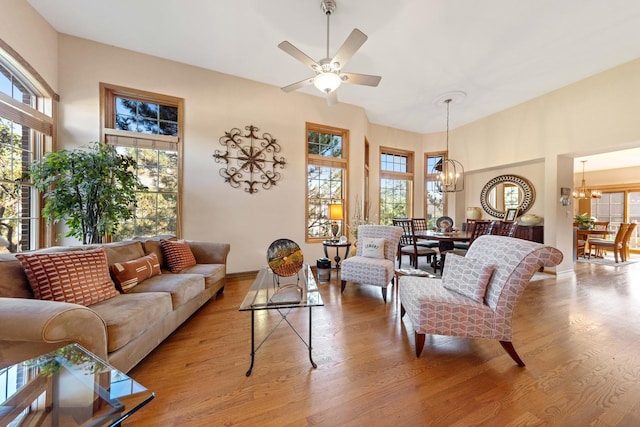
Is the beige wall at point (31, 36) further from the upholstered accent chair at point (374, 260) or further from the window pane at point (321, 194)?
the upholstered accent chair at point (374, 260)

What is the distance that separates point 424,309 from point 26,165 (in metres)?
4.37

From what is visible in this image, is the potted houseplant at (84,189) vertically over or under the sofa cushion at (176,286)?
over

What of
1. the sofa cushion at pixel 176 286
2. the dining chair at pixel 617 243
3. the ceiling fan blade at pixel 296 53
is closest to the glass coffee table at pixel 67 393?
the sofa cushion at pixel 176 286

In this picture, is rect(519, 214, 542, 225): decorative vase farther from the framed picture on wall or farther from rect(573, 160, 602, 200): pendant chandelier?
rect(573, 160, 602, 200): pendant chandelier

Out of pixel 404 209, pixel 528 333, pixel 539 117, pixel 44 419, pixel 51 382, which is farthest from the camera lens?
pixel 404 209

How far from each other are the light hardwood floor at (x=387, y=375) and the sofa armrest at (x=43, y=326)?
0.54 meters

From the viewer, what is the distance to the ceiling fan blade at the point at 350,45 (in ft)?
6.27

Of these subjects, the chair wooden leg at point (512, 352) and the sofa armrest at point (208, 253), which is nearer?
the chair wooden leg at point (512, 352)

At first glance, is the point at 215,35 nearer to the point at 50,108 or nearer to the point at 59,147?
the point at 50,108

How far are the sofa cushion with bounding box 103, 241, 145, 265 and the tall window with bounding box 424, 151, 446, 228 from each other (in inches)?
235

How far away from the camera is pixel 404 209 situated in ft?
19.6

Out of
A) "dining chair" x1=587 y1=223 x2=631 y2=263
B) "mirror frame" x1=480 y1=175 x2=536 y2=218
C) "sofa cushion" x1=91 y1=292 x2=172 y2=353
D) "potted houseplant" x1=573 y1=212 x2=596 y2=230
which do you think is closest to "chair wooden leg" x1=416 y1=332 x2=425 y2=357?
"sofa cushion" x1=91 y1=292 x2=172 y2=353

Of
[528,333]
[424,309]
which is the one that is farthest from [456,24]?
[528,333]

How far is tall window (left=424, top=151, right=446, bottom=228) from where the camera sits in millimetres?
5977
